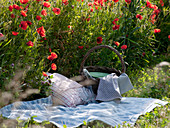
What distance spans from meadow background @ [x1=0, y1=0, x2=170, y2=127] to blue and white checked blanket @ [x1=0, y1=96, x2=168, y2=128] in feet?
0.33

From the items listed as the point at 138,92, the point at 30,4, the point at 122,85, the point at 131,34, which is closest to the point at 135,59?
the point at 131,34

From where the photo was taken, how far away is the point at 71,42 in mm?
3895

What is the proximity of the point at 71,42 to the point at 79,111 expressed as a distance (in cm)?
133

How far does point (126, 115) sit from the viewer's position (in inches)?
113

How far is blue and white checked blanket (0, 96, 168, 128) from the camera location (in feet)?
8.40

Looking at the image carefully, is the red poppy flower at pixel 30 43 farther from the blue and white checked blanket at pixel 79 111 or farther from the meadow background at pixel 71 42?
the blue and white checked blanket at pixel 79 111

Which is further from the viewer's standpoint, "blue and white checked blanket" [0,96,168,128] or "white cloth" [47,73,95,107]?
"white cloth" [47,73,95,107]

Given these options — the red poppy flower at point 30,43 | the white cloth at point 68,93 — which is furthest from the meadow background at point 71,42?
the white cloth at point 68,93

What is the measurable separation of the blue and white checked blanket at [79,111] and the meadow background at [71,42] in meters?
0.10

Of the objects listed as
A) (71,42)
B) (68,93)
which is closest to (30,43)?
(68,93)

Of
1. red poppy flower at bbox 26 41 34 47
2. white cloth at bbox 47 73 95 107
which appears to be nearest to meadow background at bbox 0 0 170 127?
red poppy flower at bbox 26 41 34 47

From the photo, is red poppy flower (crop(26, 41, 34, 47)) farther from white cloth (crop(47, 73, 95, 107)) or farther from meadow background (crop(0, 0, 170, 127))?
white cloth (crop(47, 73, 95, 107))

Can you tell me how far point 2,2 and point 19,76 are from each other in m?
0.79

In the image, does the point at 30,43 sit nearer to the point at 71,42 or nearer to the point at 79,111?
the point at 79,111
